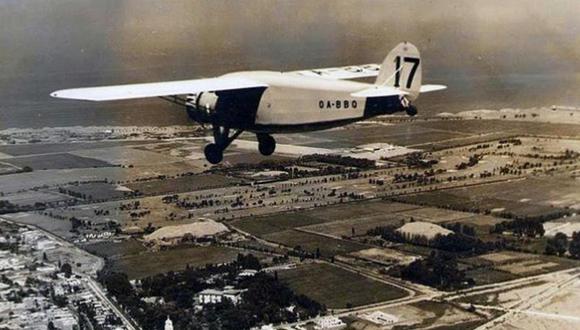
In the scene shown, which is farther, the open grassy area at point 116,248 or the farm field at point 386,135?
the farm field at point 386,135

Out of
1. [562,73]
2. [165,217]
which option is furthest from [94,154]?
[562,73]

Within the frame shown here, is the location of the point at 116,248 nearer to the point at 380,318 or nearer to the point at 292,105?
the point at 380,318

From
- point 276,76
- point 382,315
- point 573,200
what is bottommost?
point 382,315

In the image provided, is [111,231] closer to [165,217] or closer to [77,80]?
[165,217]

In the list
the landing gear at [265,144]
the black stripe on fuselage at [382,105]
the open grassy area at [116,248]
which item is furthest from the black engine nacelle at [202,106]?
the open grassy area at [116,248]

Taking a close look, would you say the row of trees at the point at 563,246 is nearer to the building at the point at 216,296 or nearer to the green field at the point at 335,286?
the green field at the point at 335,286
